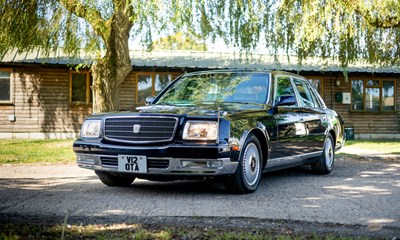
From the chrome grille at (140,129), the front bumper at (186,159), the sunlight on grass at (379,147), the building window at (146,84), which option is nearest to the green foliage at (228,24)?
the sunlight on grass at (379,147)

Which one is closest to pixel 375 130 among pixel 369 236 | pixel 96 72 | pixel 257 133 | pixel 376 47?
pixel 376 47

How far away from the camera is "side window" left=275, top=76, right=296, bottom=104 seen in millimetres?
6859

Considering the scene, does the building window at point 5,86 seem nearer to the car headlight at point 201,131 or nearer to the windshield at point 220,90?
the windshield at point 220,90

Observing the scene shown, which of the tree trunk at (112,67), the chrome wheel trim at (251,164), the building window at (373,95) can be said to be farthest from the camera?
the building window at (373,95)

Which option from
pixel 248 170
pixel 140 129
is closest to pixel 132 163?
pixel 140 129

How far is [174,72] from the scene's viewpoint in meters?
20.9

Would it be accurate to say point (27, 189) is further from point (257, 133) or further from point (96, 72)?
point (96, 72)

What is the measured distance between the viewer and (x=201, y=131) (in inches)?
217

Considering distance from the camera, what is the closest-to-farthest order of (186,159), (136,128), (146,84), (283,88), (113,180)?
(186,159) → (136,128) → (113,180) → (283,88) → (146,84)

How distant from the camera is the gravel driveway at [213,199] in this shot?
464cm

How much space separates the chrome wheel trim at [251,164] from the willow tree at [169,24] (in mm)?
4989

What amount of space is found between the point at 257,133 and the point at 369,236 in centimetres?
260

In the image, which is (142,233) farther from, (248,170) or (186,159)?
(248,170)

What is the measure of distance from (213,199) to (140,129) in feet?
3.89
